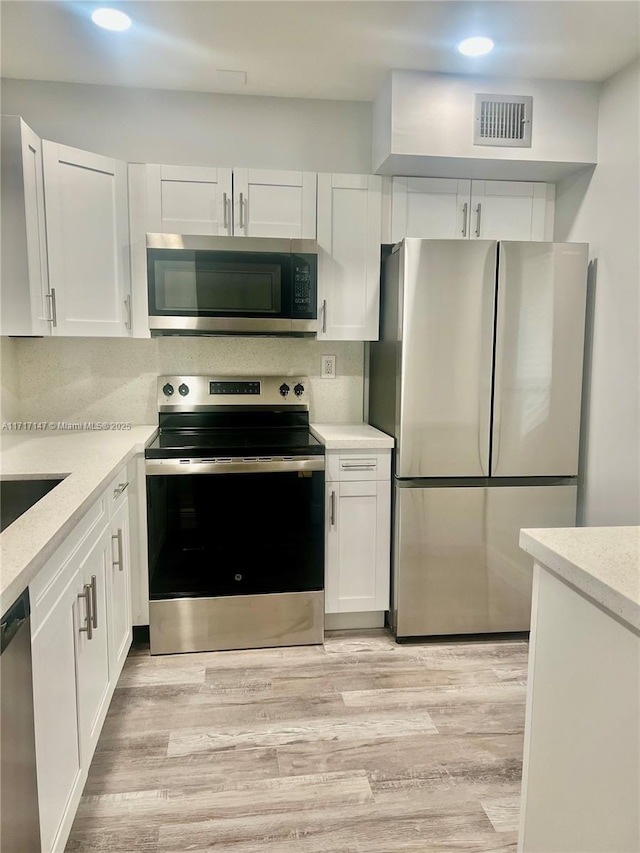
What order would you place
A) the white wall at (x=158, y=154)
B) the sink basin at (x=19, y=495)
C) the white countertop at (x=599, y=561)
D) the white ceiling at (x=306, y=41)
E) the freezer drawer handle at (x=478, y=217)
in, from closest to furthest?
the white countertop at (x=599, y=561) < the sink basin at (x=19, y=495) < the white ceiling at (x=306, y=41) < the white wall at (x=158, y=154) < the freezer drawer handle at (x=478, y=217)

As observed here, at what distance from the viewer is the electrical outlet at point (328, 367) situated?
10.3ft

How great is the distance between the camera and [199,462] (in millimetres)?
2518

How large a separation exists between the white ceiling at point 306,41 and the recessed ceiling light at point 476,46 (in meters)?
0.04

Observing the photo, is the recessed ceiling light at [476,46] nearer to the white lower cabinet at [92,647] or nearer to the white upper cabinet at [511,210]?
the white upper cabinet at [511,210]

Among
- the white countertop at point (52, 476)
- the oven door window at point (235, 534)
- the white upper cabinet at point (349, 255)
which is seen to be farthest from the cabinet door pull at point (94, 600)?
the white upper cabinet at point (349, 255)

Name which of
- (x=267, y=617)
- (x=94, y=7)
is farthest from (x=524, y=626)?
(x=94, y=7)

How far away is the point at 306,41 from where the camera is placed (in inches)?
90.3

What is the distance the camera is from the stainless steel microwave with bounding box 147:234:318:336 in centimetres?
258

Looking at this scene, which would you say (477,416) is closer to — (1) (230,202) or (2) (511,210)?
(2) (511,210)

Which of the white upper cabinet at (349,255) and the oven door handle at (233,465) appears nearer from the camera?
the oven door handle at (233,465)

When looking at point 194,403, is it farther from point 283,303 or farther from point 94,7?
point 94,7

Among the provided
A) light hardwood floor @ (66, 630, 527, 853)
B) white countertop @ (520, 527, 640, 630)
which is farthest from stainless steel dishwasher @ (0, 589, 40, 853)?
white countertop @ (520, 527, 640, 630)

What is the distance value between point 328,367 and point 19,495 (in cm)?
171

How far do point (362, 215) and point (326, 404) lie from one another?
3.24 ft
